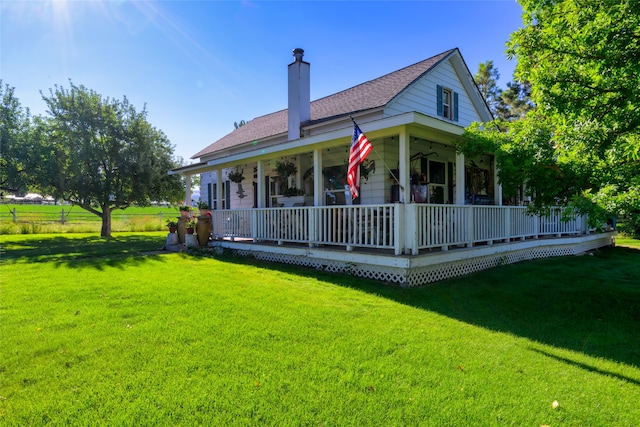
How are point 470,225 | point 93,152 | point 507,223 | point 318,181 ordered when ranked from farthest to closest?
point 93,152, point 507,223, point 318,181, point 470,225

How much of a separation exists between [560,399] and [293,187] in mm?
8738

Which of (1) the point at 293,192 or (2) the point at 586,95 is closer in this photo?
(2) the point at 586,95

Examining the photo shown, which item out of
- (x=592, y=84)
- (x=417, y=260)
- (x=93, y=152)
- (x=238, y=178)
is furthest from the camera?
(x=93, y=152)

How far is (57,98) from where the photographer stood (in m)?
16.4

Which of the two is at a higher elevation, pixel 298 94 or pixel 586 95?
pixel 298 94

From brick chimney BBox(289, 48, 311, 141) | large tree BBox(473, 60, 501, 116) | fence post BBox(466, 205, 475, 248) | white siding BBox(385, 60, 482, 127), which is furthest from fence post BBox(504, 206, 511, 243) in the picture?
large tree BBox(473, 60, 501, 116)

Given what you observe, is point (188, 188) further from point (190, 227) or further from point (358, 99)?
point (358, 99)

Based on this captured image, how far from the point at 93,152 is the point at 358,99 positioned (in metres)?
13.6

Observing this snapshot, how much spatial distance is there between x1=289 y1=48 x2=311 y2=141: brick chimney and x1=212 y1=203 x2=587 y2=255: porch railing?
11.3 ft

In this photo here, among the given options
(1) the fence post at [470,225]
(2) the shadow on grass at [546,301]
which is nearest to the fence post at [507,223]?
(2) the shadow on grass at [546,301]

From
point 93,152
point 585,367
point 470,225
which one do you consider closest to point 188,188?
point 93,152

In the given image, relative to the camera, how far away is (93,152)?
54.1 feet

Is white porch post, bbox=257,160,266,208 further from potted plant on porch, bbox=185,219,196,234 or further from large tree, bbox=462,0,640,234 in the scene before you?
large tree, bbox=462,0,640,234

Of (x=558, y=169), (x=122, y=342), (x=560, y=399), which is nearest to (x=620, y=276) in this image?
(x=558, y=169)
